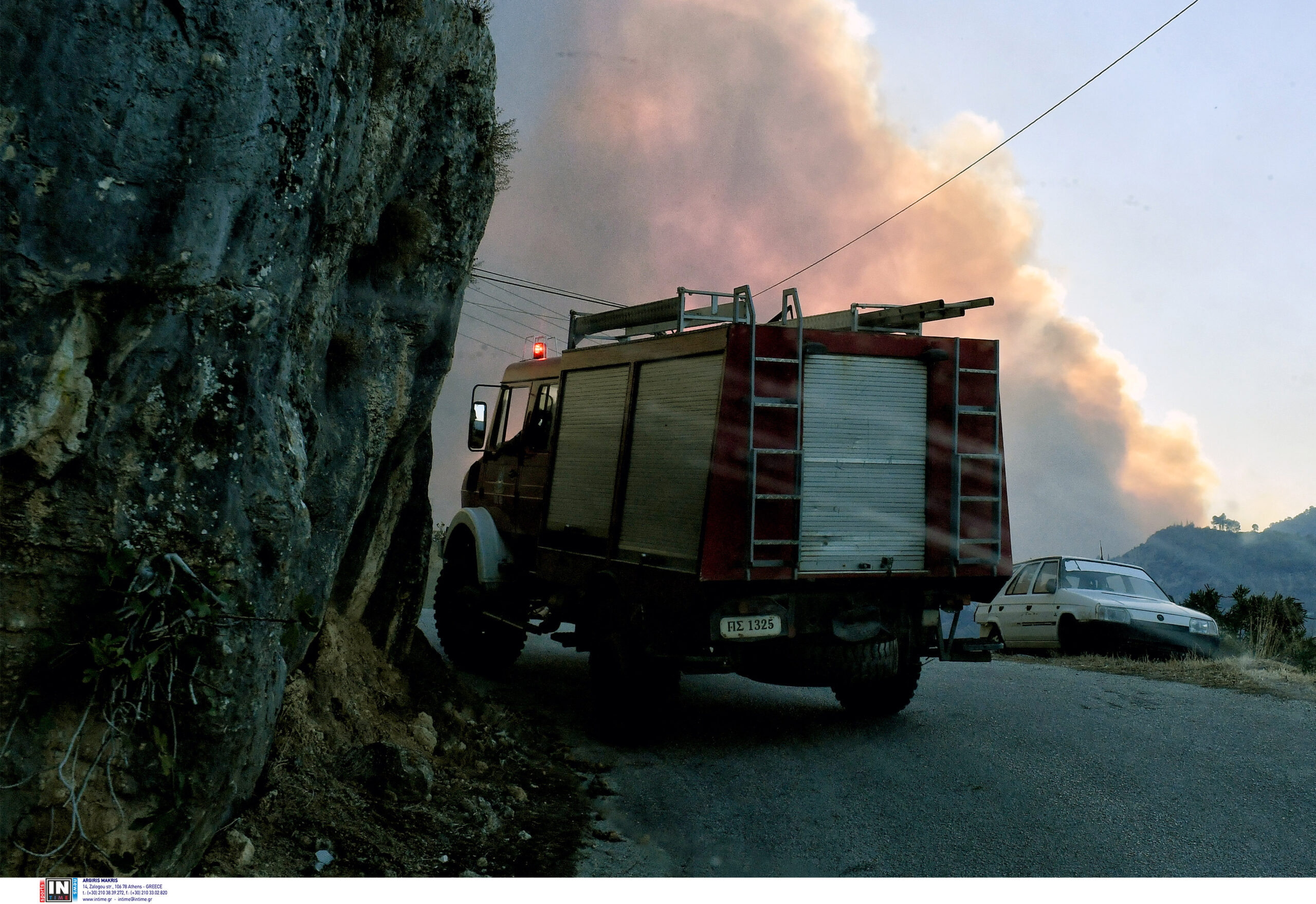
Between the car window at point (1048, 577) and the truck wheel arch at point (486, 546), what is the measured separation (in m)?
8.28

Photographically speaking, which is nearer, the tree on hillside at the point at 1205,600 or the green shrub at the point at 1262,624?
the green shrub at the point at 1262,624

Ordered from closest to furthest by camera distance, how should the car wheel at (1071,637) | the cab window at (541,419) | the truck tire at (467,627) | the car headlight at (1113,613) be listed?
the cab window at (541,419), the truck tire at (467,627), the car headlight at (1113,613), the car wheel at (1071,637)

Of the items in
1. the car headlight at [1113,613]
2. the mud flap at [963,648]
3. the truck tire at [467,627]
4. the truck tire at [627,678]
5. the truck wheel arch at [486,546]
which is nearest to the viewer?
the truck tire at [627,678]

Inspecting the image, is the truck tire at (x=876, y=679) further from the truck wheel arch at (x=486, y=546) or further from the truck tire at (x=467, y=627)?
the truck tire at (x=467, y=627)

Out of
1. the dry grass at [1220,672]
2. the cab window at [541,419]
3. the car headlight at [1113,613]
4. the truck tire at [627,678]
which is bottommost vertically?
the truck tire at [627,678]

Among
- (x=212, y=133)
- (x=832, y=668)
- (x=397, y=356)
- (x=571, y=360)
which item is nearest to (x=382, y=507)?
(x=397, y=356)

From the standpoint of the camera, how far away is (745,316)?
25.2 ft

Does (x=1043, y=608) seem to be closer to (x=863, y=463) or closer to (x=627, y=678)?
(x=863, y=463)

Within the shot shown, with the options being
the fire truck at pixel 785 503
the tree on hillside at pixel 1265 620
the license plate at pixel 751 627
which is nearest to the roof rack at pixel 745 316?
the fire truck at pixel 785 503

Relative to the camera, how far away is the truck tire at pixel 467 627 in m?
10.5

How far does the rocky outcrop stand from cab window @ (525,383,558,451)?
489cm

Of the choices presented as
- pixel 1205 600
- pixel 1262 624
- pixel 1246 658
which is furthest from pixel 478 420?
pixel 1205 600

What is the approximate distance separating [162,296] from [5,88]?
0.79m

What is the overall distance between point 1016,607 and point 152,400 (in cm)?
1361
